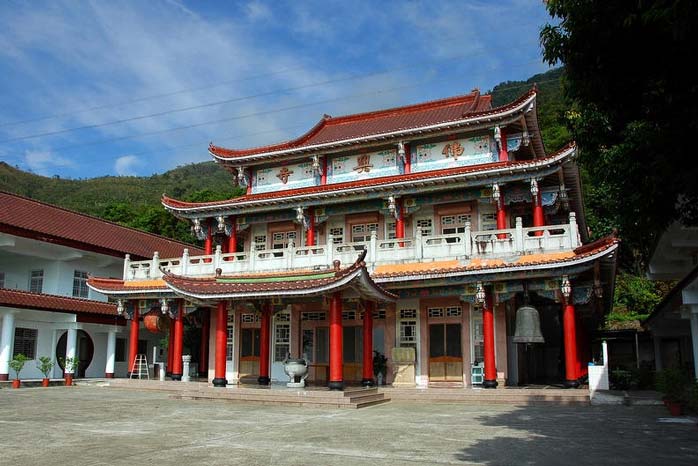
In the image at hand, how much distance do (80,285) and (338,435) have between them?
20394 millimetres

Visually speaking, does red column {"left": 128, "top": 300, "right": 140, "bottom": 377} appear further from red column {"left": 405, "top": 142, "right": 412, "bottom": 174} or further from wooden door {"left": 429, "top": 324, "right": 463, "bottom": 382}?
red column {"left": 405, "top": 142, "right": 412, "bottom": 174}

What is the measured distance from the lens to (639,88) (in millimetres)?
6332

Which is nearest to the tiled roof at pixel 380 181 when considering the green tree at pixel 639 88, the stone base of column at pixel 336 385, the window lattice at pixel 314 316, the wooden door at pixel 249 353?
the window lattice at pixel 314 316

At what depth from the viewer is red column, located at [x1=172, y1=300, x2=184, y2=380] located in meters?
21.6

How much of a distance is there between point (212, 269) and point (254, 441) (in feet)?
41.3

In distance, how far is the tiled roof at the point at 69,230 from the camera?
23938 millimetres

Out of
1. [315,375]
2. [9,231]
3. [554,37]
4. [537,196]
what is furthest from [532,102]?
[9,231]

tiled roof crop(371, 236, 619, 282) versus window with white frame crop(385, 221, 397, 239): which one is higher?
window with white frame crop(385, 221, 397, 239)

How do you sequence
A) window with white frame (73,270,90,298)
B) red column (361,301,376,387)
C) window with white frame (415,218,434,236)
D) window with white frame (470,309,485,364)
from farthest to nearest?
window with white frame (73,270,90,298)
window with white frame (415,218,434,236)
window with white frame (470,309,485,364)
red column (361,301,376,387)

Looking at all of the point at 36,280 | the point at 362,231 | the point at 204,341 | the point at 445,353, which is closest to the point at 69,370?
the point at 204,341

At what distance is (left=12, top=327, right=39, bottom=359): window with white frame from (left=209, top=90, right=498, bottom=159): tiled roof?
9.98 m

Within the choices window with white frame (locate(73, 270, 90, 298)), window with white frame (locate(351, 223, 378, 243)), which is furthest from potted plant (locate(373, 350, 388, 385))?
window with white frame (locate(73, 270, 90, 298))

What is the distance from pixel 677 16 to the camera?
5.03m

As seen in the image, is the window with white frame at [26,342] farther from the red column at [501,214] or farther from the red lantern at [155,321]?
the red column at [501,214]
